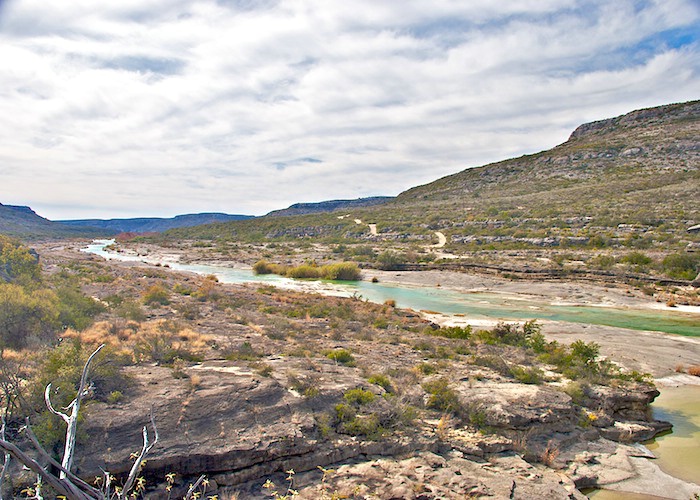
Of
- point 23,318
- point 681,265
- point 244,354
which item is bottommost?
point 244,354

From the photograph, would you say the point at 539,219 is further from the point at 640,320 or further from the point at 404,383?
the point at 404,383

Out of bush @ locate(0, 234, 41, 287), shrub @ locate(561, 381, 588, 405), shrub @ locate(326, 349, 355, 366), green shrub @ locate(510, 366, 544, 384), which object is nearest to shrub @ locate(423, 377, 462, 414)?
green shrub @ locate(510, 366, 544, 384)

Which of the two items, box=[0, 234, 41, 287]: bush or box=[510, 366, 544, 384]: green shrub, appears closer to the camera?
box=[510, 366, 544, 384]: green shrub

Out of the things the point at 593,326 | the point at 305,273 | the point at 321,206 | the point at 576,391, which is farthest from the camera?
the point at 321,206

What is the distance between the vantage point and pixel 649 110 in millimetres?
92875

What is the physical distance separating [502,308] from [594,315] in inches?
205

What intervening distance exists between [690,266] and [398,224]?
42894mm

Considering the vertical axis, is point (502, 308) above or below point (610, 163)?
below

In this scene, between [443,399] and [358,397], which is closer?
[358,397]

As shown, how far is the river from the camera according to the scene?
9906 mm

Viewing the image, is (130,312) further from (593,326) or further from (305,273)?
(305,273)

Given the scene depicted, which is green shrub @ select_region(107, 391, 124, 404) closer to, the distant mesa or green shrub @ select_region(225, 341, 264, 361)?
green shrub @ select_region(225, 341, 264, 361)

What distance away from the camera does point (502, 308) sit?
27484mm

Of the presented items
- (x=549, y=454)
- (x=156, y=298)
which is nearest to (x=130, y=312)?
(x=156, y=298)
